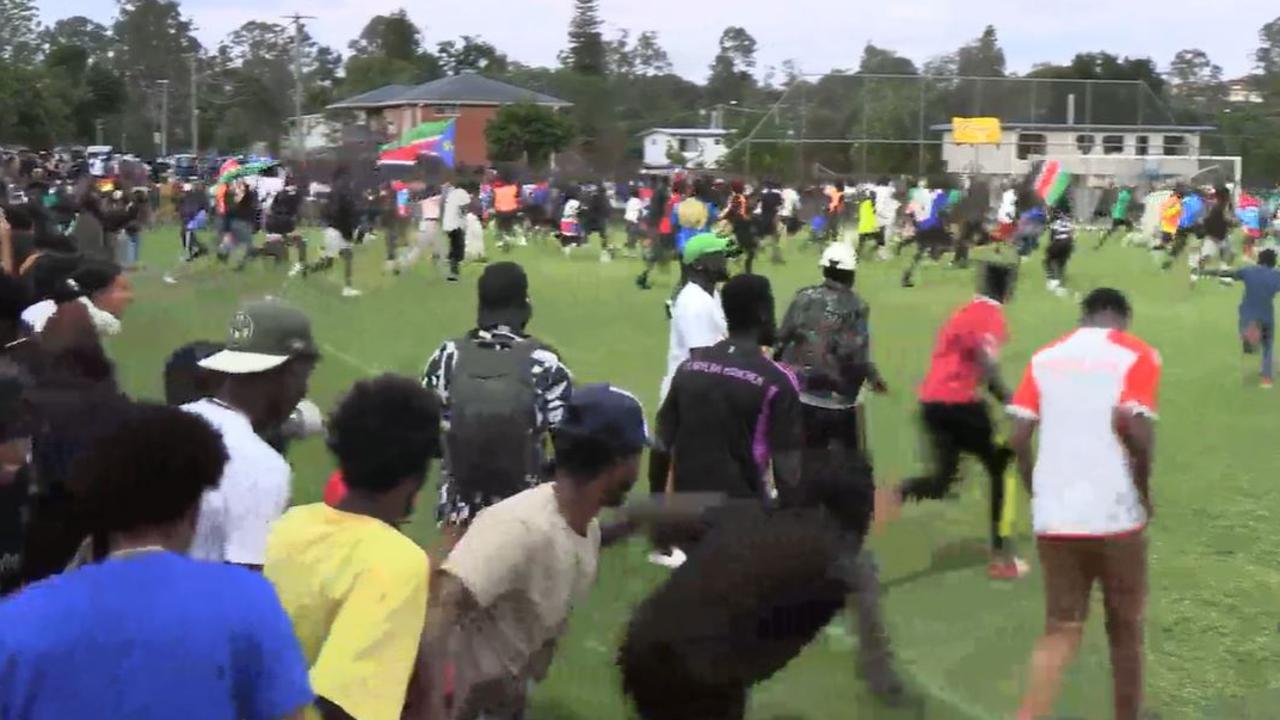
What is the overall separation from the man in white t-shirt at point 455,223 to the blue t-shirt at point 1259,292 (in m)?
11.4

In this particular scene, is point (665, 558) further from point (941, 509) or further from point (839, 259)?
point (941, 509)

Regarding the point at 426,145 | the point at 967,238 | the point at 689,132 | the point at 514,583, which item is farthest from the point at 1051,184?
the point at 689,132

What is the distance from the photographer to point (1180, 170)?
175ft

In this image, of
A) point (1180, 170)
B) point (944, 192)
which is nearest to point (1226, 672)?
point (944, 192)

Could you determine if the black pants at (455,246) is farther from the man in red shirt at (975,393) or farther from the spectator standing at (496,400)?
the spectator standing at (496,400)

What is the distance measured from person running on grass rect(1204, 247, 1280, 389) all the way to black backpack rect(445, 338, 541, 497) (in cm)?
1053

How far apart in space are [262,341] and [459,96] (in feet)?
274

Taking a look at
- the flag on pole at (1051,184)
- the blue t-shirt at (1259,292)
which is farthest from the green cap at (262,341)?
the flag on pole at (1051,184)

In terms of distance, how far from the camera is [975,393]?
749 cm

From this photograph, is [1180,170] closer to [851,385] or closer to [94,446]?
[851,385]

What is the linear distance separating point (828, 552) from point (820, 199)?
97.3 feet

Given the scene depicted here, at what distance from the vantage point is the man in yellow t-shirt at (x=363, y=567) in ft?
9.86

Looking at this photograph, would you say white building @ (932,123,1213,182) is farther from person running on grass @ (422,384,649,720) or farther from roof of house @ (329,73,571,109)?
person running on grass @ (422,384,649,720)

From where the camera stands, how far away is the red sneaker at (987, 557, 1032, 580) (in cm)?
743
